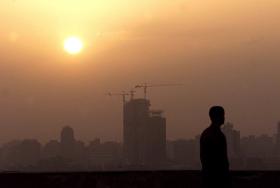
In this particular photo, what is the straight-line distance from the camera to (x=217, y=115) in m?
8.63

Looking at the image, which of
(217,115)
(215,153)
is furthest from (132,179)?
(217,115)

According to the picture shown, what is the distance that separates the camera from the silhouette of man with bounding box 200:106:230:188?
28.3 feet

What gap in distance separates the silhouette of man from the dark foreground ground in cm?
279

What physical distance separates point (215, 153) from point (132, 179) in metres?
3.16

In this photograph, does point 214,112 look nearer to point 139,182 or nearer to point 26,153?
point 139,182

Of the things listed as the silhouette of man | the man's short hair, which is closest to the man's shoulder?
the silhouette of man

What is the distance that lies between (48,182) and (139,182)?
1.55 metres

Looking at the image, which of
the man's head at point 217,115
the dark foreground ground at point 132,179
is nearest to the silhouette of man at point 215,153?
the man's head at point 217,115

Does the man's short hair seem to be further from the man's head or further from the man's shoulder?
the man's shoulder

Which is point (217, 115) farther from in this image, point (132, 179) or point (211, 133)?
point (132, 179)

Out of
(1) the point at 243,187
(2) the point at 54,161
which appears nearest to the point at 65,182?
(1) the point at 243,187

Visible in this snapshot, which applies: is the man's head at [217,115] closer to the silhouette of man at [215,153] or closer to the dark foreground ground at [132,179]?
the silhouette of man at [215,153]

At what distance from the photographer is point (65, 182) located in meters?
11.6

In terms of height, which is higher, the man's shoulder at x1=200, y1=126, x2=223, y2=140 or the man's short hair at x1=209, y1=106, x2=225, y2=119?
the man's short hair at x1=209, y1=106, x2=225, y2=119
